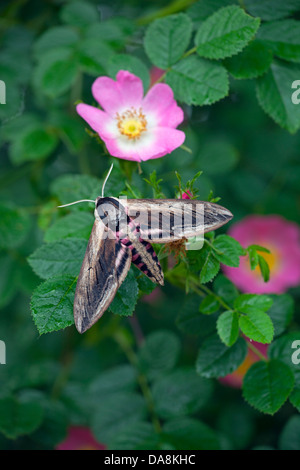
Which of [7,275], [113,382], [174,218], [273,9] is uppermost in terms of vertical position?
[273,9]

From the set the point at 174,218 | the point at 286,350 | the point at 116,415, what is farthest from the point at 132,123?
the point at 116,415

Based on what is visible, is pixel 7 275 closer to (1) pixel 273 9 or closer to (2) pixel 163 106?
(2) pixel 163 106

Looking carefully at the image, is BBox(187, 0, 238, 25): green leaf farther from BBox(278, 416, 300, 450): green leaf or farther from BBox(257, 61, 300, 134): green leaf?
BBox(278, 416, 300, 450): green leaf

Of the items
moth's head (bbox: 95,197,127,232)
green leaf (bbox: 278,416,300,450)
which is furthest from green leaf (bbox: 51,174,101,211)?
green leaf (bbox: 278,416,300,450)

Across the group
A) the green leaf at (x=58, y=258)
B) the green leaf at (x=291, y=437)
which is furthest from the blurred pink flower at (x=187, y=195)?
the green leaf at (x=291, y=437)

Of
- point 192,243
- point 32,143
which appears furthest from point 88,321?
point 32,143

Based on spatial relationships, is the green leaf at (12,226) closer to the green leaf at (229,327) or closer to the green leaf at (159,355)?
the green leaf at (159,355)
